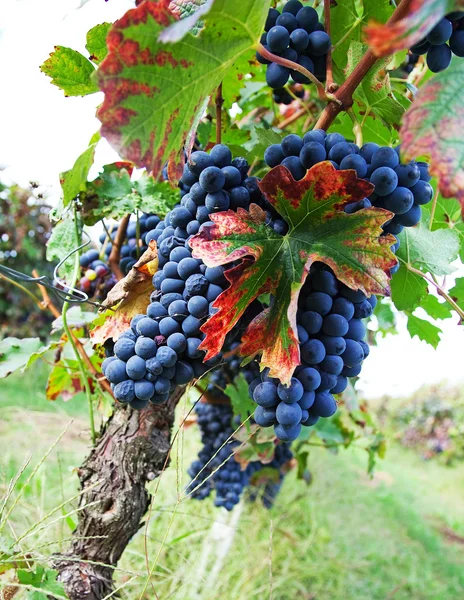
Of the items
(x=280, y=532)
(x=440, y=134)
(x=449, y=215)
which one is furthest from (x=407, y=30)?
(x=280, y=532)

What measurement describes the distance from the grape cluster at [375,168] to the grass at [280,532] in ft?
2.92

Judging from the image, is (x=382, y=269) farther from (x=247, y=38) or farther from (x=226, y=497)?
(x=226, y=497)

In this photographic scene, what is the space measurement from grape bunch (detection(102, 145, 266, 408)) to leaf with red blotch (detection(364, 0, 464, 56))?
0.79 ft

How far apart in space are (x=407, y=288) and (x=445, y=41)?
1.05 feet

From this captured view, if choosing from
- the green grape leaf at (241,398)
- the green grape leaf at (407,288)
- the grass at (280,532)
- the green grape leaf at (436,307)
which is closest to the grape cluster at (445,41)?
the green grape leaf at (407,288)

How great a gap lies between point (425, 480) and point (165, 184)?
560 centimetres

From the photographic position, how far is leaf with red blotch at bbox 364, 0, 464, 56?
10.9 inches

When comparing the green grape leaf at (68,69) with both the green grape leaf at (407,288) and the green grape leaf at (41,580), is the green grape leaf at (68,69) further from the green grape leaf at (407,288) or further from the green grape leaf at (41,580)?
the green grape leaf at (41,580)

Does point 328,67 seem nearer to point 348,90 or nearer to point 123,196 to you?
point 348,90

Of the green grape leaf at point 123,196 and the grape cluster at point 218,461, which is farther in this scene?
the grape cluster at point 218,461

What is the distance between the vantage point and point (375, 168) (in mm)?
479

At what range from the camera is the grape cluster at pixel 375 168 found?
0.47 m

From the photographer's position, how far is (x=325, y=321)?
49 centimetres

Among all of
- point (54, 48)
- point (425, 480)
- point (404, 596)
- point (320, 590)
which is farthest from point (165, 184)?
point (425, 480)
